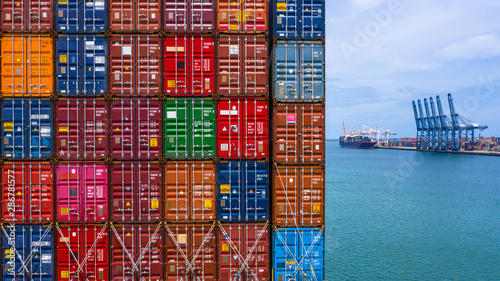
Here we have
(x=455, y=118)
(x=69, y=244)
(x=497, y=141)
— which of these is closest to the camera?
(x=69, y=244)

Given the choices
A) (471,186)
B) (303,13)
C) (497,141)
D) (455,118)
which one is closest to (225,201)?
(303,13)

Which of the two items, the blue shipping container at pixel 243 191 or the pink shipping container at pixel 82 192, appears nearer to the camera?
the pink shipping container at pixel 82 192

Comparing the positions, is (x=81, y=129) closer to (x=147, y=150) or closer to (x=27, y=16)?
(x=147, y=150)

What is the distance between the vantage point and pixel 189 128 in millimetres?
12922

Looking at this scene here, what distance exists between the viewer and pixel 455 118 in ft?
364

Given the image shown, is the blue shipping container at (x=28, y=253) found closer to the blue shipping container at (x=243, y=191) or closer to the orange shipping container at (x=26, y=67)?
the orange shipping container at (x=26, y=67)

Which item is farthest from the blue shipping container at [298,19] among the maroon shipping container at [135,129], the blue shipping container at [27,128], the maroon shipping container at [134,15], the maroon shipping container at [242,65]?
the blue shipping container at [27,128]

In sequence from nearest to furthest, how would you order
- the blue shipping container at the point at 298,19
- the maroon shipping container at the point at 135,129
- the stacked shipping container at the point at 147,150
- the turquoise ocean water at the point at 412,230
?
the stacked shipping container at the point at 147,150, the maroon shipping container at the point at 135,129, the blue shipping container at the point at 298,19, the turquoise ocean water at the point at 412,230

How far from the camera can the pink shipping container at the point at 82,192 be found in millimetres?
12666

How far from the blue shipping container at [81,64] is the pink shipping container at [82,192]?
10.2 ft

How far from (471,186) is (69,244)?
2692 inches

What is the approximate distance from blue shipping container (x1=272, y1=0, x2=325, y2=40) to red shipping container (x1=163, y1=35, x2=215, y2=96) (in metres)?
3.06

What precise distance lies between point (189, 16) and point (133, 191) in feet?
24.8

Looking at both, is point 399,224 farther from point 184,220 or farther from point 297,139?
point 184,220
